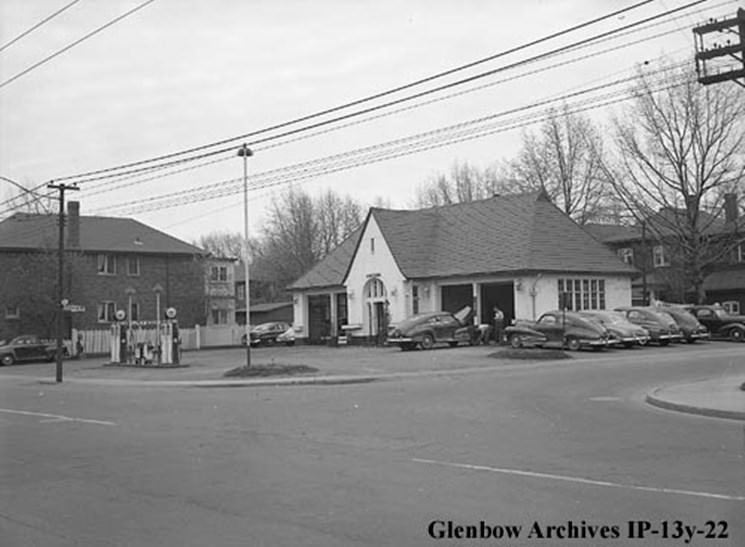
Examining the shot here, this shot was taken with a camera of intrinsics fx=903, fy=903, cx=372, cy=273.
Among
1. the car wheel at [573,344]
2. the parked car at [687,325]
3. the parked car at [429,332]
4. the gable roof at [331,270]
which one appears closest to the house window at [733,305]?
the parked car at [687,325]

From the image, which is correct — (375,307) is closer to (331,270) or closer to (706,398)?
(331,270)

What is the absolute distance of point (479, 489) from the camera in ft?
30.6

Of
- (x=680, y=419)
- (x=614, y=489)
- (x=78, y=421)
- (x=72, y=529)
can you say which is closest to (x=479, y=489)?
(x=614, y=489)

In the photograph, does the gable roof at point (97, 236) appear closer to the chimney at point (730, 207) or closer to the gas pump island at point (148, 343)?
the gas pump island at point (148, 343)

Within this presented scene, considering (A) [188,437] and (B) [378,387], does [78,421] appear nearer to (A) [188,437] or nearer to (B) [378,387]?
(A) [188,437]

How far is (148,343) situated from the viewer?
37781mm

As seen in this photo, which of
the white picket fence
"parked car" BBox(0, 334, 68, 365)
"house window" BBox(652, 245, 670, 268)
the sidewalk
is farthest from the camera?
"house window" BBox(652, 245, 670, 268)

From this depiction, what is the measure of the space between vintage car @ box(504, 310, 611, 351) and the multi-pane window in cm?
664

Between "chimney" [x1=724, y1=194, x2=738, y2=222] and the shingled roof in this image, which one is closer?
the shingled roof

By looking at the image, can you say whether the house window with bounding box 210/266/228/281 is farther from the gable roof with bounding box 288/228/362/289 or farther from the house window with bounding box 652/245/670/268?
the house window with bounding box 652/245/670/268

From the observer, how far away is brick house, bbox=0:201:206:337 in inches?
2094

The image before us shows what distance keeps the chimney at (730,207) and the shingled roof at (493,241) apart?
11382mm

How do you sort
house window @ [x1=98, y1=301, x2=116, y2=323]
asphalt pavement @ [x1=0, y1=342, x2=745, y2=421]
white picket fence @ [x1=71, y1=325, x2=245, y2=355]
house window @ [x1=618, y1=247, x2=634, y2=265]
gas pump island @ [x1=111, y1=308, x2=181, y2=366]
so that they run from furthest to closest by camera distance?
house window @ [x1=618, y1=247, x2=634, y2=265]
house window @ [x1=98, y1=301, x2=116, y2=323]
white picket fence @ [x1=71, y1=325, x2=245, y2=355]
gas pump island @ [x1=111, y1=308, x2=181, y2=366]
asphalt pavement @ [x1=0, y1=342, x2=745, y2=421]

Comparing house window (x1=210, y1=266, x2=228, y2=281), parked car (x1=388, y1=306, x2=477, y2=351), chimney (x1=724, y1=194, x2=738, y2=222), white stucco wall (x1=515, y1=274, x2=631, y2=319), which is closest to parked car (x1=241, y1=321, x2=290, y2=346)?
house window (x1=210, y1=266, x2=228, y2=281)
